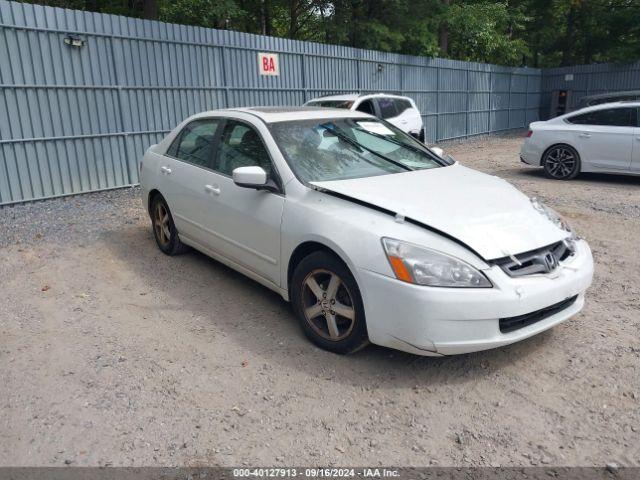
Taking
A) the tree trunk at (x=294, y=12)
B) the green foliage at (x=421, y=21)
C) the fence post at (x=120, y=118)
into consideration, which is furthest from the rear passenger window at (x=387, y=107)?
the tree trunk at (x=294, y=12)

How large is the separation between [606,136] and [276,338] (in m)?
8.08

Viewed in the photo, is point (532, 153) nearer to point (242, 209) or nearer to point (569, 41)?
point (242, 209)

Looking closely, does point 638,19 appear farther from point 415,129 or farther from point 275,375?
point 275,375

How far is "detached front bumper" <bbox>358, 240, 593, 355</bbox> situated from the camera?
3000 mm

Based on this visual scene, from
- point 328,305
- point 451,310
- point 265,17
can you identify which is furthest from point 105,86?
point 265,17

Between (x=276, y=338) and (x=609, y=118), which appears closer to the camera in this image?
(x=276, y=338)

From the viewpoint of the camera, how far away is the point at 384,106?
1198 cm

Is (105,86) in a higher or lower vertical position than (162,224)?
higher

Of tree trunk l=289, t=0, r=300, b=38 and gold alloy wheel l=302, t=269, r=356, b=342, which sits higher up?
tree trunk l=289, t=0, r=300, b=38

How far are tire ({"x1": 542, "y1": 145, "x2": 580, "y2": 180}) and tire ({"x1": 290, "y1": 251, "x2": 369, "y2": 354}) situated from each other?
8006 mm

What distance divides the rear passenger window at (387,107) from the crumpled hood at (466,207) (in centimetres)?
801

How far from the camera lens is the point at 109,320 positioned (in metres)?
4.27

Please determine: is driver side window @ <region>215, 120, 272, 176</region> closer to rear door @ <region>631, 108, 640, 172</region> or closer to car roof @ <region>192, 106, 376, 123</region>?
car roof @ <region>192, 106, 376, 123</region>

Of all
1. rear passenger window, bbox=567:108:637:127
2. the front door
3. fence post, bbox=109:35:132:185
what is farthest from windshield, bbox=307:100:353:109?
the front door
